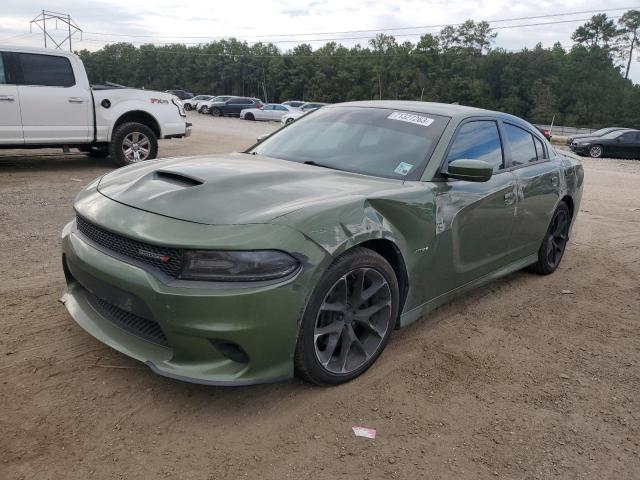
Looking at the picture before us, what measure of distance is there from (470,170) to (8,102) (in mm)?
7904

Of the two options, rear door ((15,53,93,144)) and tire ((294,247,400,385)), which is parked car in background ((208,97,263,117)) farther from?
tire ((294,247,400,385))

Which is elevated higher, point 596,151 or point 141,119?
point 141,119

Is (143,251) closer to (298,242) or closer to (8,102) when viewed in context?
(298,242)

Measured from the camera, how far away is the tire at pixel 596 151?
880 inches

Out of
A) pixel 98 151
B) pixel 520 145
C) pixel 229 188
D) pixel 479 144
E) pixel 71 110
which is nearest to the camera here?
pixel 229 188

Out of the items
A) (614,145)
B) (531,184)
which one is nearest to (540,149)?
(531,184)

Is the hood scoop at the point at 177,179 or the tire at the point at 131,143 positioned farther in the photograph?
the tire at the point at 131,143

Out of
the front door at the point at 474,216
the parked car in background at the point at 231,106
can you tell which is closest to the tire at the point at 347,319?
the front door at the point at 474,216

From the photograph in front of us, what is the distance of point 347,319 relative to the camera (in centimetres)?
298

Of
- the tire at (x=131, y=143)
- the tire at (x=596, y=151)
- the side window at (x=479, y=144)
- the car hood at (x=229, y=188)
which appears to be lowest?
the tire at (x=596, y=151)

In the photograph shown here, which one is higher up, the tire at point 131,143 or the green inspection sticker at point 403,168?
the green inspection sticker at point 403,168

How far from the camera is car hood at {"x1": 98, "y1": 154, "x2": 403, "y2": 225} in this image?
271 cm

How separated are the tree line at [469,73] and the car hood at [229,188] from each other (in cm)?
7395

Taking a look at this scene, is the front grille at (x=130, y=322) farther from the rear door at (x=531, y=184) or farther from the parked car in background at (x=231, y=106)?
the parked car in background at (x=231, y=106)
